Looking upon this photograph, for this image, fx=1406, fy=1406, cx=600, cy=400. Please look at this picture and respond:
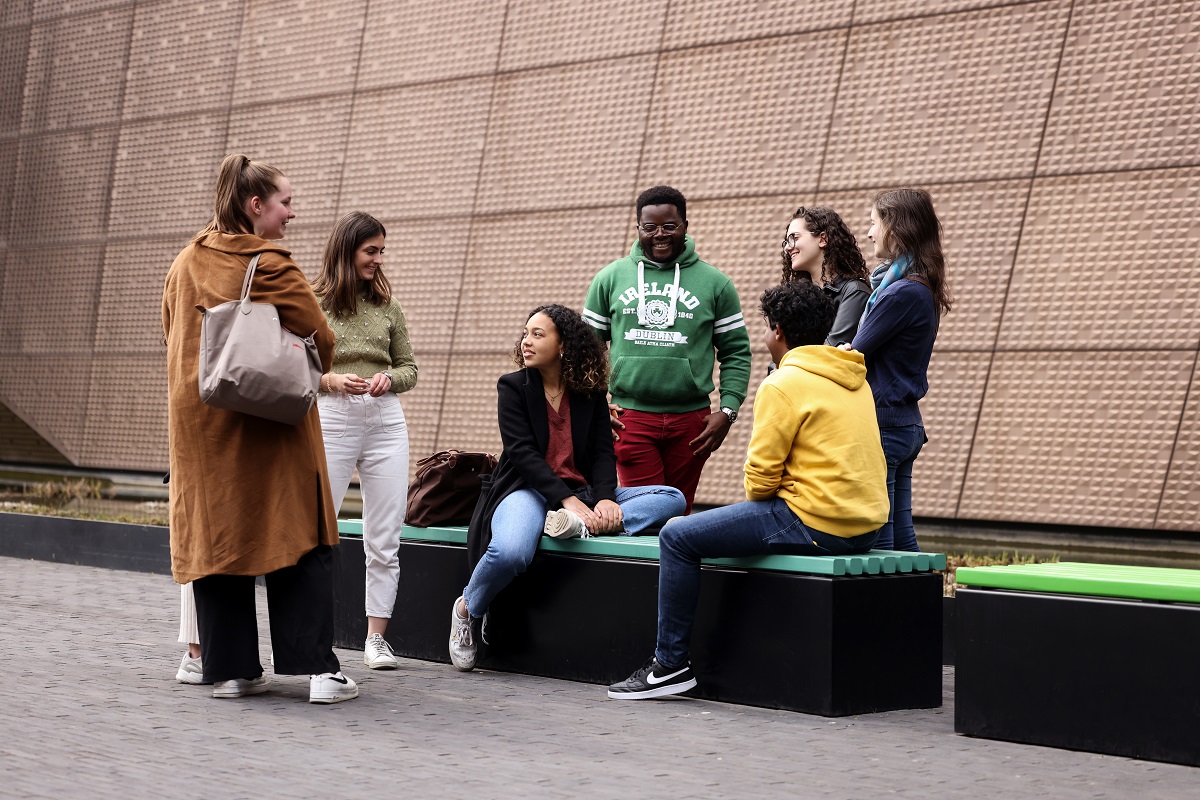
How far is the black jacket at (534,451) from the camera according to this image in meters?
5.65

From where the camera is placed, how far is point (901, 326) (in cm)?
519

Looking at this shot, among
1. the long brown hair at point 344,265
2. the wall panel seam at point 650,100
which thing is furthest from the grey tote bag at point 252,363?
the wall panel seam at point 650,100

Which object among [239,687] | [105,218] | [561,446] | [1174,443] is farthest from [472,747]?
[105,218]

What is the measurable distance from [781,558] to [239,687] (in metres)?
1.97

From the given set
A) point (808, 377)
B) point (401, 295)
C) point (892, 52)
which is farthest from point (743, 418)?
point (808, 377)

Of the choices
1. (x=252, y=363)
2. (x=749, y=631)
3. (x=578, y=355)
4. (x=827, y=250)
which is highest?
(x=827, y=250)

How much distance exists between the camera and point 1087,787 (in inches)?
148

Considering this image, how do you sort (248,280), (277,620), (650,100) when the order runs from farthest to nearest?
(650,100) < (277,620) < (248,280)

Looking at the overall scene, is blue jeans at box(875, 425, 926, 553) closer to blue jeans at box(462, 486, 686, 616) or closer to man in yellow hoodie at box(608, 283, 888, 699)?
man in yellow hoodie at box(608, 283, 888, 699)

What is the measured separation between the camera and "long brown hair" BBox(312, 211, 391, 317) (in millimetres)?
5781

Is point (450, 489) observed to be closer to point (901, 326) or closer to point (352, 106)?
point (901, 326)

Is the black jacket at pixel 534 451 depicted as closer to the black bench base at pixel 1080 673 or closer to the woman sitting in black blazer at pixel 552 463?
the woman sitting in black blazer at pixel 552 463

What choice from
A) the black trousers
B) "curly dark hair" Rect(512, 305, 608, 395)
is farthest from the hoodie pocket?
the black trousers

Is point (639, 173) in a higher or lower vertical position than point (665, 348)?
higher
